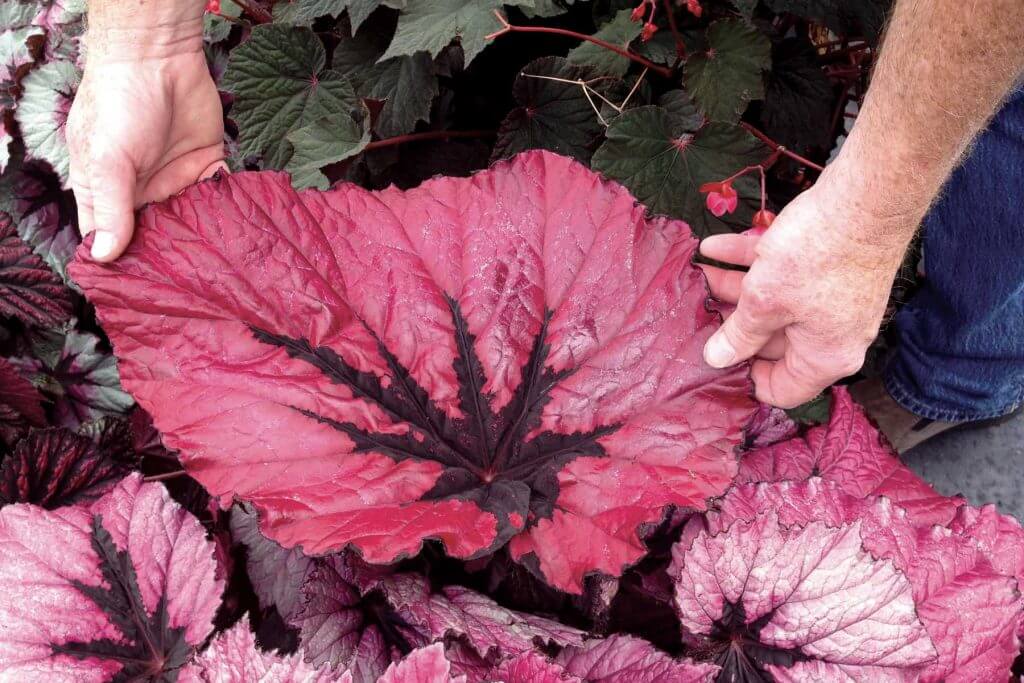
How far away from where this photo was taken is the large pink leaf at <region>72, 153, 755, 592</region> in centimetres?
62

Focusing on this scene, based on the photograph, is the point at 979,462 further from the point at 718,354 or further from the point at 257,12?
the point at 257,12

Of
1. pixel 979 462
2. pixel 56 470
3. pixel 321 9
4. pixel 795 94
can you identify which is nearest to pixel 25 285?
pixel 56 470

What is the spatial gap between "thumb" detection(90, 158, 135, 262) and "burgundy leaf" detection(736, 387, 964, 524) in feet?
2.10

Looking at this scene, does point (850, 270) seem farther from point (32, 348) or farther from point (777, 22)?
point (32, 348)

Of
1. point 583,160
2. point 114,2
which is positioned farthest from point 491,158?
point 114,2

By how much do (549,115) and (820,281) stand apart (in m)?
0.56

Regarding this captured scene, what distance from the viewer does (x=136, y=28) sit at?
830mm

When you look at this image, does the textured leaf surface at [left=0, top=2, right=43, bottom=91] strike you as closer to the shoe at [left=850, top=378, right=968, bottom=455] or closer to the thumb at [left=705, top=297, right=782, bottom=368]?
the thumb at [left=705, top=297, right=782, bottom=368]

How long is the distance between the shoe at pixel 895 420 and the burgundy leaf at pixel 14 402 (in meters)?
1.52

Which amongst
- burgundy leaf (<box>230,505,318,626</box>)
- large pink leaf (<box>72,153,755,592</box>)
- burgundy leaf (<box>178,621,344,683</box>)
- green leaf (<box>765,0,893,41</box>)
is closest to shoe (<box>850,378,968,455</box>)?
green leaf (<box>765,0,893,41</box>)

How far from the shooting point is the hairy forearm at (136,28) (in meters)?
0.82

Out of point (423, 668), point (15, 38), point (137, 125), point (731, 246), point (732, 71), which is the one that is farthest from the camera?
point (15, 38)

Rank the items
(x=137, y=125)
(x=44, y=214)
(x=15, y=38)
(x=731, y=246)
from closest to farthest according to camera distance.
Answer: (x=137, y=125), (x=731, y=246), (x=44, y=214), (x=15, y=38)

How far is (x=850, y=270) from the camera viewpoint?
2.42 feet
